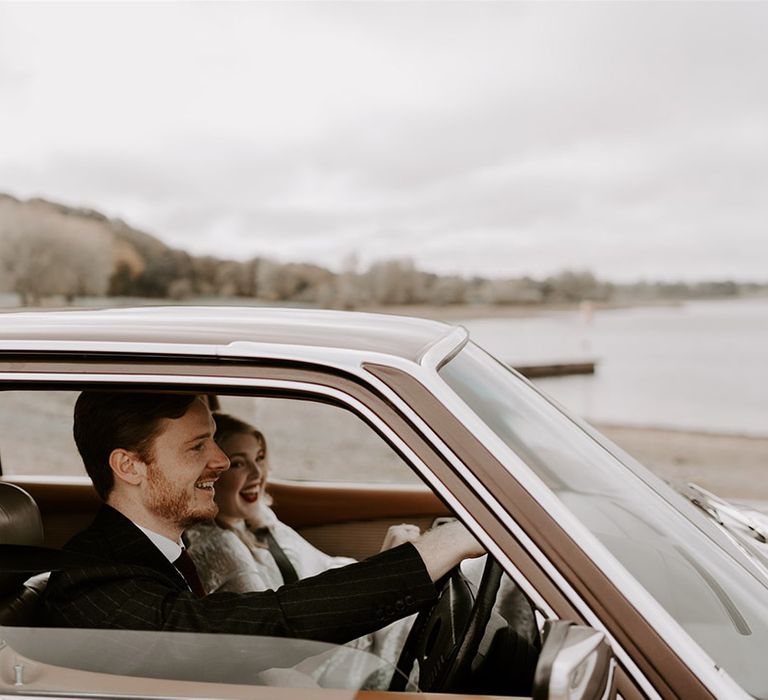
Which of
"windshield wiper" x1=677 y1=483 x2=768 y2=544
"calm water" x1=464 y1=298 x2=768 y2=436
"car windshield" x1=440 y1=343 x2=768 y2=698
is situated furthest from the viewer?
"calm water" x1=464 y1=298 x2=768 y2=436

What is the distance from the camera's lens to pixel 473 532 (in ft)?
4.50

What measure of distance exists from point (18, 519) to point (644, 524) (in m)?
1.30

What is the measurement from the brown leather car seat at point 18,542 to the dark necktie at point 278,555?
650 millimetres

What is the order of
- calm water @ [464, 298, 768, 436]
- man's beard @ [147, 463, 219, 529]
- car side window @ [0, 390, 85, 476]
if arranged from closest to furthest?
man's beard @ [147, 463, 219, 529] < car side window @ [0, 390, 85, 476] < calm water @ [464, 298, 768, 436]

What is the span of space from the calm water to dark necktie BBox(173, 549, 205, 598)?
532 inches

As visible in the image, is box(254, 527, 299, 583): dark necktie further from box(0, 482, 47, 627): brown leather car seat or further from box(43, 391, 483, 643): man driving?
box(0, 482, 47, 627): brown leather car seat

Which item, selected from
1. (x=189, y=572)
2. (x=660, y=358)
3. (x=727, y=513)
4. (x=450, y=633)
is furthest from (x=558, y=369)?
(x=450, y=633)

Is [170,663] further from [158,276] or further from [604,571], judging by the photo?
[158,276]

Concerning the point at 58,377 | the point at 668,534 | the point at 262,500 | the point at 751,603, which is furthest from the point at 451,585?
the point at 262,500

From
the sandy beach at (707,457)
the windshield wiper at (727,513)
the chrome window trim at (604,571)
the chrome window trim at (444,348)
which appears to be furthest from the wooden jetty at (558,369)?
the chrome window trim at (604,571)

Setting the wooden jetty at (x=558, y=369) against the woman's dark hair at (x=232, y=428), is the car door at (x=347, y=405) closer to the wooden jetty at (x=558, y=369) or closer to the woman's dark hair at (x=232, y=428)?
the woman's dark hair at (x=232, y=428)

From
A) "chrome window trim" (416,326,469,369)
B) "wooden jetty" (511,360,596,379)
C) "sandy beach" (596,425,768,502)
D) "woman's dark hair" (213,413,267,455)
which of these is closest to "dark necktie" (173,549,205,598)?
"woman's dark hair" (213,413,267,455)

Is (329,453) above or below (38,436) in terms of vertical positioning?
below

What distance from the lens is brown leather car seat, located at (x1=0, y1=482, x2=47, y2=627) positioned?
5.54 feet
